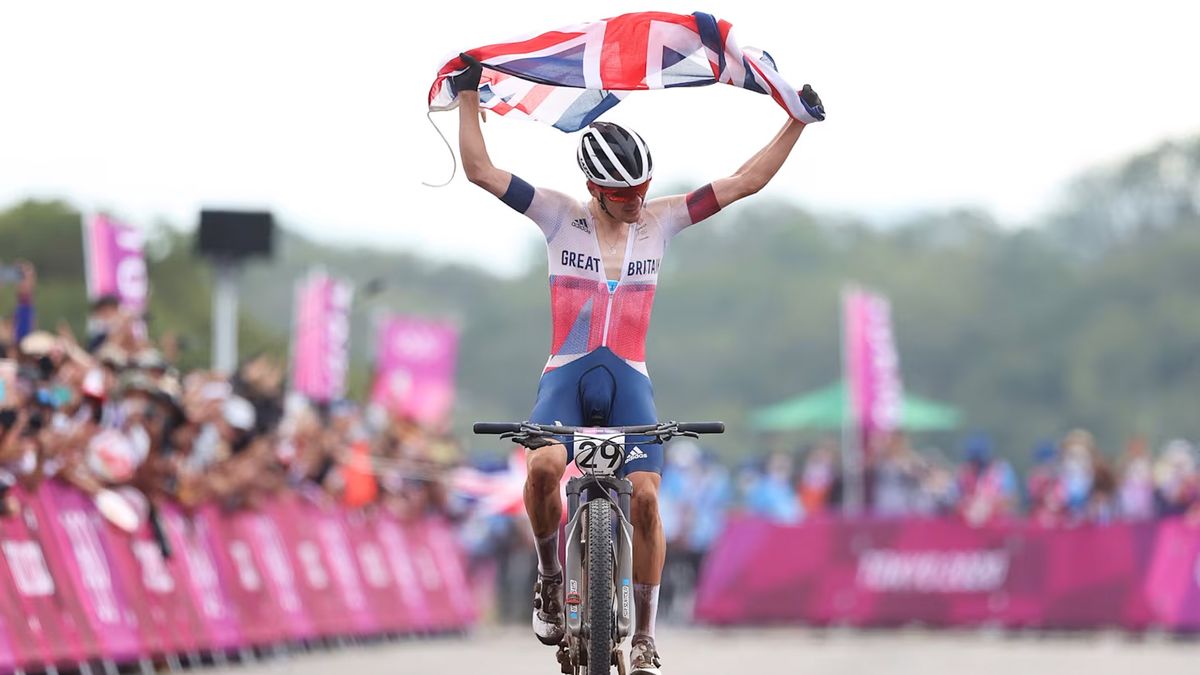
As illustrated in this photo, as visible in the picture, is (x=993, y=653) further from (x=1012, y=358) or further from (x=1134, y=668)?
(x=1012, y=358)

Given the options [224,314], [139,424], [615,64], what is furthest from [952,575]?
[615,64]

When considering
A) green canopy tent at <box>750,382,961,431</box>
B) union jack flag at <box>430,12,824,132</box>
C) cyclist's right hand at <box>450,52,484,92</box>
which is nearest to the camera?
cyclist's right hand at <box>450,52,484,92</box>

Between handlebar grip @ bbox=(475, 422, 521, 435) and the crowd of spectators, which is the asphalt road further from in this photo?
handlebar grip @ bbox=(475, 422, 521, 435)

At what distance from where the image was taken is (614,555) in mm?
11109

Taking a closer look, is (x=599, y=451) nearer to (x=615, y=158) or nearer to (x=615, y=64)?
(x=615, y=158)

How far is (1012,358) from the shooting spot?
315 feet

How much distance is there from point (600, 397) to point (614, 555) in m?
0.84

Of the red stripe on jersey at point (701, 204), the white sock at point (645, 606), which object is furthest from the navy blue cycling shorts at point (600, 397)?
the red stripe on jersey at point (701, 204)

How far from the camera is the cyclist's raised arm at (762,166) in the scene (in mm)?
12141

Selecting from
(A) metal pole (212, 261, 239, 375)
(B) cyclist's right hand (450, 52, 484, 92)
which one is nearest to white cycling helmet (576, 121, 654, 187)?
(B) cyclist's right hand (450, 52, 484, 92)

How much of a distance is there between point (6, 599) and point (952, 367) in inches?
3387

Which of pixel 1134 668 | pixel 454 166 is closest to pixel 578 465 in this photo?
pixel 454 166

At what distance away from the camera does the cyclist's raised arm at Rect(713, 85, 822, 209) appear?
12.1m

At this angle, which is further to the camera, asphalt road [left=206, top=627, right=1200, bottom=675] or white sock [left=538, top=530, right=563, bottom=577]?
asphalt road [left=206, top=627, right=1200, bottom=675]
